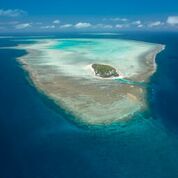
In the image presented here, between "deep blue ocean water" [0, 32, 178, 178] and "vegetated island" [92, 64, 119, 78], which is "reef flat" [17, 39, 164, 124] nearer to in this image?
"vegetated island" [92, 64, 119, 78]

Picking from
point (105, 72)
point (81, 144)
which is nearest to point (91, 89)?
point (105, 72)

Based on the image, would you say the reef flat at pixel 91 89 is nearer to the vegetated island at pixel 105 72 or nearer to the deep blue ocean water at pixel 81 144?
the vegetated island at pixel 105 72

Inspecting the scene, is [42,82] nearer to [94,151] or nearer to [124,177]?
[94,151]

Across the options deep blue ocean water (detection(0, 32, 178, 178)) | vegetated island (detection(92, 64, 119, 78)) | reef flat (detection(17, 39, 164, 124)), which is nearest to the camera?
deep blue ocean water (detection(0, 32, 178, 178))

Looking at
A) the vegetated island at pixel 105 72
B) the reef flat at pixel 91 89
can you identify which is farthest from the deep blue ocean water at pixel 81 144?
the vegetated island at pixel 105 72

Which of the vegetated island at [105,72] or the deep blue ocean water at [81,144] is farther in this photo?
the vegetated island at [105,72]

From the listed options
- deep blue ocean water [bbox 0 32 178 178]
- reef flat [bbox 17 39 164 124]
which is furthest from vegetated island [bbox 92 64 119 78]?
deep blue ocean water [bbox 0 32 178 178]

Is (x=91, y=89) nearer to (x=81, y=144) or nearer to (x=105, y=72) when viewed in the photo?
(x=105, y=72)

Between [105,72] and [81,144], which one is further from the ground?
[105,72]
